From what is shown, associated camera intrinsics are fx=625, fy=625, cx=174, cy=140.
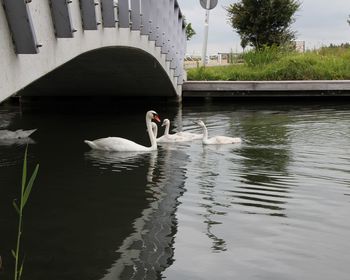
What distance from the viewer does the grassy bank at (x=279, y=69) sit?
2550cm

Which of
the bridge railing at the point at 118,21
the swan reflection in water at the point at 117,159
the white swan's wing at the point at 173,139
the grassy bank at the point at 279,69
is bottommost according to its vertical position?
the swan reflection in water at the point at 117,159

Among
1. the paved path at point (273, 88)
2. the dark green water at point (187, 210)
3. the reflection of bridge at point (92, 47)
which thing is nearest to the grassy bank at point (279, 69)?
the paved path at point (273, 88)

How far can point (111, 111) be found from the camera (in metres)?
21.5

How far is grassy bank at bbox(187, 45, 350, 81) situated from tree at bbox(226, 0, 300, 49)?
3333 millimetres

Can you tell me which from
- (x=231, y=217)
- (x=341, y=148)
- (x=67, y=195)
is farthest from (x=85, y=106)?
(x=231, y=217)

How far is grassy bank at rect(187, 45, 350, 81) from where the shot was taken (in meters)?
25.5

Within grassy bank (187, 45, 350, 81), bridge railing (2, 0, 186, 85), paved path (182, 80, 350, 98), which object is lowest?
paved path (182, 80, 350, 98)

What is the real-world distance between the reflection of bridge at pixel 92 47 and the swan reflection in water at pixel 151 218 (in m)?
1.97

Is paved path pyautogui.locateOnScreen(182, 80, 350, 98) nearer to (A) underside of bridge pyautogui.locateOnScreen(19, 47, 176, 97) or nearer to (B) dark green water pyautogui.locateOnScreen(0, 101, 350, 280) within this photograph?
(A) underside of bridge pyautogui.locateOnScreen(19, 47, 176, 97)

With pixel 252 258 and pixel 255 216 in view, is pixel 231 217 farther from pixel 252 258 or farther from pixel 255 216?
pixel 252 258

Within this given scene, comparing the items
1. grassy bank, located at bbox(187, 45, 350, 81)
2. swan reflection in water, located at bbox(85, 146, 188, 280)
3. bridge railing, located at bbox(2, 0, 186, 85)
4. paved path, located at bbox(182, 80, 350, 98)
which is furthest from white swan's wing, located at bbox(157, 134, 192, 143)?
grassy bank, located at bbox(187, 45, 350, 81)

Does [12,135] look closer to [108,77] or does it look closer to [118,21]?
[118,21]

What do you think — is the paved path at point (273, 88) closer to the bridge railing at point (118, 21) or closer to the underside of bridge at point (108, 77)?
the bridge railing at point (118, 21)

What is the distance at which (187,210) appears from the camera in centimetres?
698
